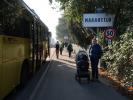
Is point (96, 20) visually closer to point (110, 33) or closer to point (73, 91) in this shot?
point (110, 33)

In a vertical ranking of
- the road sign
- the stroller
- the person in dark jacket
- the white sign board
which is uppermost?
the white sign board

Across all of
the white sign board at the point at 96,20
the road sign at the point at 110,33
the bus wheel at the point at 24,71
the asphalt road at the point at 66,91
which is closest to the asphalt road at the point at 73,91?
the asphalt road at the point at 66,91

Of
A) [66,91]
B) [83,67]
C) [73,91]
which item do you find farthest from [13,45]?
[83,67]

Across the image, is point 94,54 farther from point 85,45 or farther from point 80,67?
point 85,45

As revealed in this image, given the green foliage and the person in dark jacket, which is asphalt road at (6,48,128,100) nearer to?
the green foliage

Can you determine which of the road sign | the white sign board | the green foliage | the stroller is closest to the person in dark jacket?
the green foliage

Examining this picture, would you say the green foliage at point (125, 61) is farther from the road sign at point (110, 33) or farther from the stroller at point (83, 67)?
the road sign at point (110, 33)

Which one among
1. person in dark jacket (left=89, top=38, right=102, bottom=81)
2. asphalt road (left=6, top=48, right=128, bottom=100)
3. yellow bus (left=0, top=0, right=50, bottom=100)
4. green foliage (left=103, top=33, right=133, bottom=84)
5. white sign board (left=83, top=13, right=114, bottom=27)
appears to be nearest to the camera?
yellow bus (left=0, top=0, right=50, bottom=100)

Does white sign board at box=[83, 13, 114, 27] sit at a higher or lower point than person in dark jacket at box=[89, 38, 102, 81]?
higher

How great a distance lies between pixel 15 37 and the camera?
1412 cm

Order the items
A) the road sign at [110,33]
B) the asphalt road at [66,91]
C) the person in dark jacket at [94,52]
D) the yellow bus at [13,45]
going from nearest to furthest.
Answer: the yellow bus at [13,45] → the asphalt road at [66,91] → the person in dark jacket at [94,52] → the road sign at [110,33]

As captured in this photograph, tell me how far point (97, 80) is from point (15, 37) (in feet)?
26.9

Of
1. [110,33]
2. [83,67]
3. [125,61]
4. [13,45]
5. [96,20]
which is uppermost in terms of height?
[96,20]

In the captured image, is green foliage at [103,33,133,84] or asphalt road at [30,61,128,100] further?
green foliage at [103,33,133,84]
